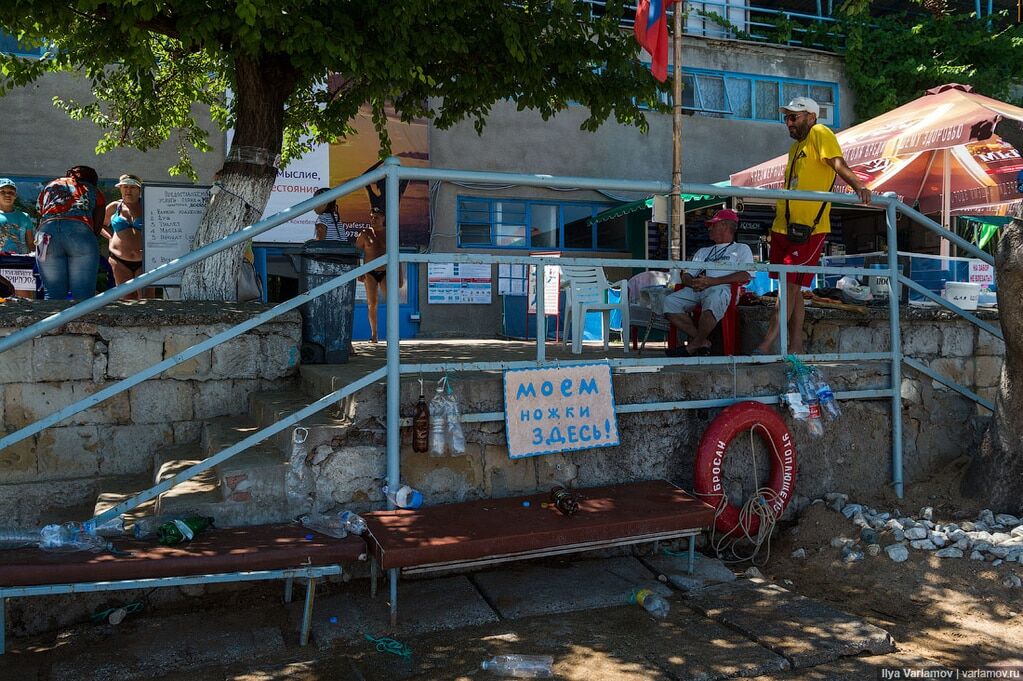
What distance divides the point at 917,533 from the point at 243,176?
5287mm

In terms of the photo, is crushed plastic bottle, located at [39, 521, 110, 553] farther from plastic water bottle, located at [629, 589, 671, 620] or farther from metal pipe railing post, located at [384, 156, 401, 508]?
plastic water bottle, located at [629, 589, 671, 620]

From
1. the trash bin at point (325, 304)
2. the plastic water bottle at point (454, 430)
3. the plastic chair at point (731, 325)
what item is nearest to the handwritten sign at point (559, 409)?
the plastic water bottle at point (454, 430)

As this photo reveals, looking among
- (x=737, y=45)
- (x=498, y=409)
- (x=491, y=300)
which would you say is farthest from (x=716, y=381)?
(x=737, y=45)

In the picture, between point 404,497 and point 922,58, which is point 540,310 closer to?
point 404,497

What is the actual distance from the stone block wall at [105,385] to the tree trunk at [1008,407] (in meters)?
4.80

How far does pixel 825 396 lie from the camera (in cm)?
482

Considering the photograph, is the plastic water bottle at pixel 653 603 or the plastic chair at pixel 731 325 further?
the plastic chair at pixel 731 325

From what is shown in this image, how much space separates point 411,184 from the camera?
1209cm

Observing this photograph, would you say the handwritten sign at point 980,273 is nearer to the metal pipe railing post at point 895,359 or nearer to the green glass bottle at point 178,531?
the metal pipe railing post at point 895,359

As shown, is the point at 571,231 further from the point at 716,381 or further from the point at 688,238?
the point at 716,381

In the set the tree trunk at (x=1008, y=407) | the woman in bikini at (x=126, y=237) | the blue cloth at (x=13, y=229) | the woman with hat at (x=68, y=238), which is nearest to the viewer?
the tree trunk at (x=1008, y=407)

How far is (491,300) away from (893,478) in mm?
8009

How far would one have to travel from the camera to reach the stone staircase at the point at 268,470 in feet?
12.6

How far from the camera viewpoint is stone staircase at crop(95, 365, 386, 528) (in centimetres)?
384
